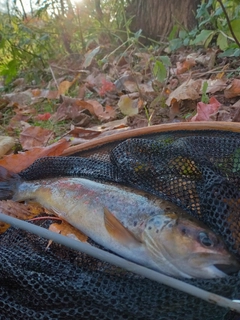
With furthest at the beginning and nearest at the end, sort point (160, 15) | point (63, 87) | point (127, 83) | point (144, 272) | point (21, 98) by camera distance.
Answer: point (160, 15), point (21, 98), point (63, 87), point (127, 83), point (144, 272)

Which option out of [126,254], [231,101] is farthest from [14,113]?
[126,254]

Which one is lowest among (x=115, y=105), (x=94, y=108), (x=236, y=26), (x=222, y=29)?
(x=115, y=105)

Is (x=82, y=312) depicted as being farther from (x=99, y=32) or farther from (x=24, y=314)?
(x=99, y=32)

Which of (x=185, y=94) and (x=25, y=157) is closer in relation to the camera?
(x=25, y=157)

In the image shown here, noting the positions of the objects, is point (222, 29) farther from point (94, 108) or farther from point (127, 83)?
point (94, 108)

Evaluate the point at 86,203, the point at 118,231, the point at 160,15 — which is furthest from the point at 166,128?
the point at 160,15

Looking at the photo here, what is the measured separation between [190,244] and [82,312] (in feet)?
1.14

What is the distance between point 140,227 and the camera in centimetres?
123

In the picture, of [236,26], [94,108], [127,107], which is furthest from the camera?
[94,108]

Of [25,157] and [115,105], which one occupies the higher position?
[25,157]

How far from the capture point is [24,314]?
111 cm

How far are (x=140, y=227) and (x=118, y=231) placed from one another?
0.26 feet

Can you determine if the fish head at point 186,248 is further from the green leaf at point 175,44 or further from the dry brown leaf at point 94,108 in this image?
the green leaf at point 175,44

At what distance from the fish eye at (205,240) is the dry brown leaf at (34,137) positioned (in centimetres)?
159
